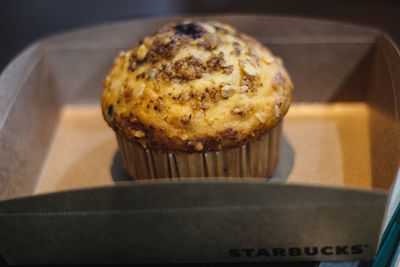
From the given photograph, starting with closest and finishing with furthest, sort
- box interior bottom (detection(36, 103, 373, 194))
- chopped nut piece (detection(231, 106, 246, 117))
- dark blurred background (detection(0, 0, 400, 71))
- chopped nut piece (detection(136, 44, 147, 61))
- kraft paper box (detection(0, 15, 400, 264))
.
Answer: kraft paper box (detection(0, 15, 400, 264)) → chopped nut piece (detection(231, 106, 246, 117)) → chopped nut piece (detection(136, 44, 147, 61)) → box interior bottom (detection(36, 103, 373, 194)) → dark blurred background (detection(0, 0, 400, 71))

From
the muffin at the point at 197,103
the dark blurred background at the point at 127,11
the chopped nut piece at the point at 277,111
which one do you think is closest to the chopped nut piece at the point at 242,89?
the muffin at the point at 197,103

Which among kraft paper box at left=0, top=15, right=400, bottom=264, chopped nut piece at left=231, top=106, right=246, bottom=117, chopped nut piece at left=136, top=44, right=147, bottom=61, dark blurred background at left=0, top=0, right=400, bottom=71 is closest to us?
kraft paper box at left=0, top=15, right=400, bottom=264

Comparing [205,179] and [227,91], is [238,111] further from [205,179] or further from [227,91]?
[205,179]

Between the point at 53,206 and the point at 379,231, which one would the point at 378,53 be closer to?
the point at 379,231

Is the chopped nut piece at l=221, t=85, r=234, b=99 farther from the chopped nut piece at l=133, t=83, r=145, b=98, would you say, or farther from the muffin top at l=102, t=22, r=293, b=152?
the chopped nut piece at l=133, t=83, r=145, b=98

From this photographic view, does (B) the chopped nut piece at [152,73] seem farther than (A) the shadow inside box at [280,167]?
No

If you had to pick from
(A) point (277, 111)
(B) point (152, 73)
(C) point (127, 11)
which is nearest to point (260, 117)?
(A) point (277, 111)

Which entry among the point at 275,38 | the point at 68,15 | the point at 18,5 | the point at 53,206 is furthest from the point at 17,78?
the point at 18,5

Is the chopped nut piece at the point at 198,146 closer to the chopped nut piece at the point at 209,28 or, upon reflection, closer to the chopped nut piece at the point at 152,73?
the chopped nut piece at the point at 152,73

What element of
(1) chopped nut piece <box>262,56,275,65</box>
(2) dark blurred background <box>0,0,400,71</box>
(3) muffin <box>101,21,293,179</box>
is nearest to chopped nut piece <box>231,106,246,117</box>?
(3) muffin <box>101,21,293,179</box>
